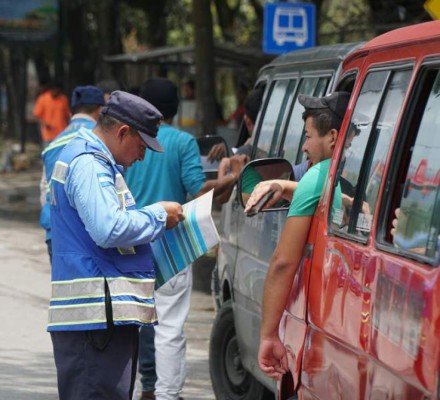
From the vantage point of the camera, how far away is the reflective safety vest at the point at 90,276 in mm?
4875

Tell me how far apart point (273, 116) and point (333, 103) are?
1.90 meters

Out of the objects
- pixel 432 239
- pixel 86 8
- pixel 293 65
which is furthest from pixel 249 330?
pixel 86 8

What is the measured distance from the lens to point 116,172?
16.3ft

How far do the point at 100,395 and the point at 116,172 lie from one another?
0.90 metres

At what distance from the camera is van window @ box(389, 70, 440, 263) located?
3.69 metres

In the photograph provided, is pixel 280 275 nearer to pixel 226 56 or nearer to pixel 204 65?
pixel 204 65

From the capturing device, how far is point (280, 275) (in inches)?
186

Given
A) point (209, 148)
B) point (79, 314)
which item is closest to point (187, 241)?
point (79, 314)

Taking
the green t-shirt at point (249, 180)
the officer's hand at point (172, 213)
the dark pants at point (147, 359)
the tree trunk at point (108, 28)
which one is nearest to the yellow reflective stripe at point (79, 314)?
the officer's hand at point (172, 213)

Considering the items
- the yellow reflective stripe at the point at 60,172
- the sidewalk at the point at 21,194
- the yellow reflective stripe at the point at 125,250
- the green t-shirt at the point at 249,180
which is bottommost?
the sidewalk at the point at 21,194

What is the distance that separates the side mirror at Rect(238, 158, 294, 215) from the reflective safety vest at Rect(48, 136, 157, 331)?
691mm

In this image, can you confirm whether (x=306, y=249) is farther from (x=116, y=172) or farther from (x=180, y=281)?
(x=180, y=281)

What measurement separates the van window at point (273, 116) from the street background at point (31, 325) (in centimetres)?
187

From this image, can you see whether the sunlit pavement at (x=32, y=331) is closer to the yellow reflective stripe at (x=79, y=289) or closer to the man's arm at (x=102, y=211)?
the yellow reflective stripe at (x=79, y=289)
